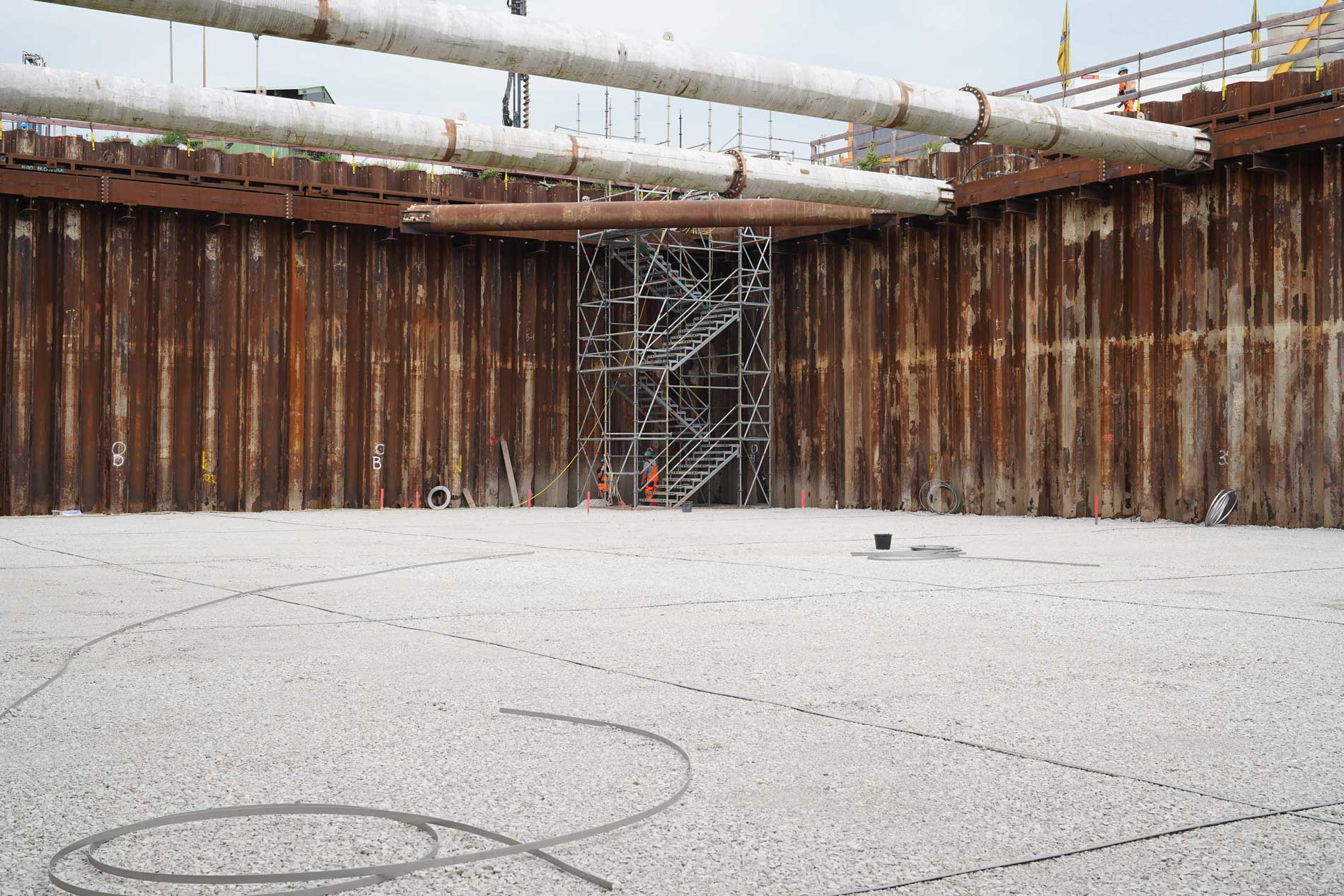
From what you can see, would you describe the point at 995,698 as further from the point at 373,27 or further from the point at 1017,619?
the point at 373,27

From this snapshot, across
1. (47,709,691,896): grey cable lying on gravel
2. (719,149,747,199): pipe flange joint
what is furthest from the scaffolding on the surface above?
(47,709,691,896): grey cable lying on gravel

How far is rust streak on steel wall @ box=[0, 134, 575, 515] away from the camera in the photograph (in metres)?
24.7

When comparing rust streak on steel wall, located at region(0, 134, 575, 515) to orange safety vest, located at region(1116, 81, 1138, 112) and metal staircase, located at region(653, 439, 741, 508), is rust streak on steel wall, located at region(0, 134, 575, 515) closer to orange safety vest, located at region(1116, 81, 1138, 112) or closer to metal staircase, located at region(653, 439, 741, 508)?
metal staircase, located at region(653, 439, 741, 508)

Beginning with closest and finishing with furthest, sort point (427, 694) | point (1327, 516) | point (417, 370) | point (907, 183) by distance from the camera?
point (427, 694), point (1327, 516), point (907, 183), point (417, 370)

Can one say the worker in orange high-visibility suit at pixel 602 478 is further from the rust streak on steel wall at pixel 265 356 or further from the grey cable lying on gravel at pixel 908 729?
the grey cable lying on gravel at pixel 908 729

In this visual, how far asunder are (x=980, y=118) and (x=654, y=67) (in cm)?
549

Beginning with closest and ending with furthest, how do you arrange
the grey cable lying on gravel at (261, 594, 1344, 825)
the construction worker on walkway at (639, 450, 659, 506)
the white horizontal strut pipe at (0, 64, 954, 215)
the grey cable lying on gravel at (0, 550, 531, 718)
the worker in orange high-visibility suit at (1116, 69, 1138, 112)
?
the grey cable lying on gravel at (261, 594, 1344, 825), the grey cable lying on gravel at (0, 550, 531, 718), the white horizontal strut pipe at (0, 64, 954, 215), the worker in orange high-visibility suit at (1116, 69, 1138, 112), the construction worker on walkway at (639, 450, 659, 506)

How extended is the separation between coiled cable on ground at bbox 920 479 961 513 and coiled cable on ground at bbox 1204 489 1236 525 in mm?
5852

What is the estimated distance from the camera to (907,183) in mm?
23938

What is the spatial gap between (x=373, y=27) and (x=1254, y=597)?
33.4ft

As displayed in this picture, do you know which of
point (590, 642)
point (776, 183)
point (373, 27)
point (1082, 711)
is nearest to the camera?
point (1082, 711)

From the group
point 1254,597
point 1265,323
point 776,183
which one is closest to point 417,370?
point 776,183

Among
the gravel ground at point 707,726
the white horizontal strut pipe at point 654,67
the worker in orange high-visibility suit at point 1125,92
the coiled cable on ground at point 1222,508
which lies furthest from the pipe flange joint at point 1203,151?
the gravel ground at point 707,726

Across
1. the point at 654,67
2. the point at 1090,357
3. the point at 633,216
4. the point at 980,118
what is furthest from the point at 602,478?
the point at 654,67
